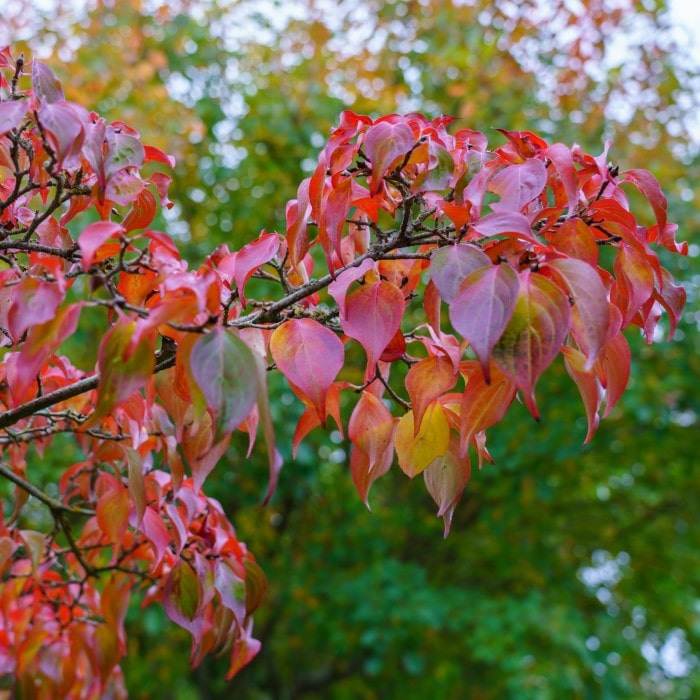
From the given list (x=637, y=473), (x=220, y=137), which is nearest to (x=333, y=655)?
(x=637, y=473)

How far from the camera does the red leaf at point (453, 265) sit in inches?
27.9

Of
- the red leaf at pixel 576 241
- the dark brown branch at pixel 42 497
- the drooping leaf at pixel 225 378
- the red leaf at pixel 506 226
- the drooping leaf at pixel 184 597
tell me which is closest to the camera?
the drooping leaf at pixel 225 378

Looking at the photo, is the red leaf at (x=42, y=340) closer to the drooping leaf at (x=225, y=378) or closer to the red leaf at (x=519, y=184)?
the drooping leaf at (x=225, y=378)

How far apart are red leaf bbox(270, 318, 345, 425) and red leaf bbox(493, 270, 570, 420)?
0.17 metres

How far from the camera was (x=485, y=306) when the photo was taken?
2.09 feet

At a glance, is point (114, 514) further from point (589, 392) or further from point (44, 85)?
point (589, 392)

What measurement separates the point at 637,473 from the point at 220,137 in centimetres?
293

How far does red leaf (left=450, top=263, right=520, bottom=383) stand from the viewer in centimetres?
62

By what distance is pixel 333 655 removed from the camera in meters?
4.70

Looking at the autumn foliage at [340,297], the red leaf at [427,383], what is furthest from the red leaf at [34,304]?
the red leaf at [427,383]

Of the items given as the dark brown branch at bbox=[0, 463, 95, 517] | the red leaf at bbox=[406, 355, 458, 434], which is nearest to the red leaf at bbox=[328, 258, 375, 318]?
the red leaf at bbox=[406, 355, 458, 434]

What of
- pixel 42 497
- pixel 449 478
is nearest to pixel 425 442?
pixel 449 478

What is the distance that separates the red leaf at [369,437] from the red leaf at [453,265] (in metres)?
0.26

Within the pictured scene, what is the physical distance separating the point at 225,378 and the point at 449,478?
1.30 feet
